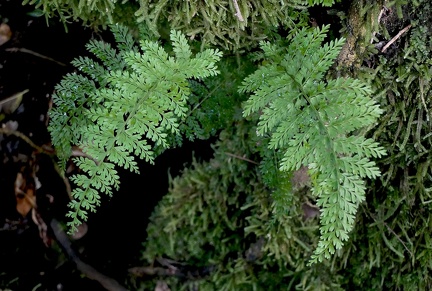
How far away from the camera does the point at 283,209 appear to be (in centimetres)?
225

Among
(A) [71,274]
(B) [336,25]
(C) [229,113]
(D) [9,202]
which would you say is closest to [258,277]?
A: (C) [229,113]

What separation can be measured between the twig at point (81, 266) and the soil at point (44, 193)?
0.11 feet

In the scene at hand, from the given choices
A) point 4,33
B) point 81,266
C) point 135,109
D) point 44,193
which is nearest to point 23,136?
point 44,193

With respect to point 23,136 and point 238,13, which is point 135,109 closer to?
point 238,13

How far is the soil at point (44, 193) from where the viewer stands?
284 centimetres

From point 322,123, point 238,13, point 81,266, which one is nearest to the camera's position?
point 322,123

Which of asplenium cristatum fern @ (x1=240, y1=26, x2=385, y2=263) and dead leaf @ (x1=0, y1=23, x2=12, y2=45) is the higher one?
dead leaf @ (x1=0, y1=23, x2=12, y2=45)

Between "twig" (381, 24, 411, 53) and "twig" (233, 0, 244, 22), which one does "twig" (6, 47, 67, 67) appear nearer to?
"twig" (233, 0, 244, 22)

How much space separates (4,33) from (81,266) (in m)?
1.65

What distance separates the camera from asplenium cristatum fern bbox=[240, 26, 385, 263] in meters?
1.56

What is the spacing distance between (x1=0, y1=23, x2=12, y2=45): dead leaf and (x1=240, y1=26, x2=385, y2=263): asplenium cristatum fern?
6.28 feet

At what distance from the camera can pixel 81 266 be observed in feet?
9.68

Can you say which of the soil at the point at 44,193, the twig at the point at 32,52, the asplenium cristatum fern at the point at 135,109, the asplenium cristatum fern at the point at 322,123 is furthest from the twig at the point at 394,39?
the twig at the point at 32,52

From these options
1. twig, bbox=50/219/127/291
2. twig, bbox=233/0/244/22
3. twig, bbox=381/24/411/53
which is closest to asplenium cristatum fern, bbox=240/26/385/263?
twig, bbox=233/0/244/22
